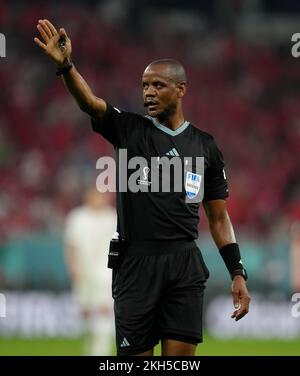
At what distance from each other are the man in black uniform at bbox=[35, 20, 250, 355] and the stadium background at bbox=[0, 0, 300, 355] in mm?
5492

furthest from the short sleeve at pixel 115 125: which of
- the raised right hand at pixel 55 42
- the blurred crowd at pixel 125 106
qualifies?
the blurred crowd at pixel 125 106

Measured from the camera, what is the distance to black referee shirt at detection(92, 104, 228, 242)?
536 centimetres

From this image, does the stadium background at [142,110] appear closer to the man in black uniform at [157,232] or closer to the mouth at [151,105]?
the man in black uniform at [157,232]

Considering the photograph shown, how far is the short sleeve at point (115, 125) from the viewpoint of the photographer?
5348 millimetres

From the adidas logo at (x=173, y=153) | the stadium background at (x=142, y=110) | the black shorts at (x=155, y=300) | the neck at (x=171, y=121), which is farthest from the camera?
the stadium background at (x=142, y=110)

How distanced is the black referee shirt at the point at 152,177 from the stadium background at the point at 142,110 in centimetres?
558

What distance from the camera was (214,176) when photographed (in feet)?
18.7

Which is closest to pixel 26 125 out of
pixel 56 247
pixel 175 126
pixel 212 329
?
pixel 56 247

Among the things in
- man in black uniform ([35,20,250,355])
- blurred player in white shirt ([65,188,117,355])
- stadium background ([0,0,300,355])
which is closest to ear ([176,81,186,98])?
man in black uniform ([35,20,250,355])

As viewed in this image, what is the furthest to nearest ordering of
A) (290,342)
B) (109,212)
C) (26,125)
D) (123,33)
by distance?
(123,33), (26,125), (290,342), (109,212)

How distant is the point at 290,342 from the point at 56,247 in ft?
10.9
